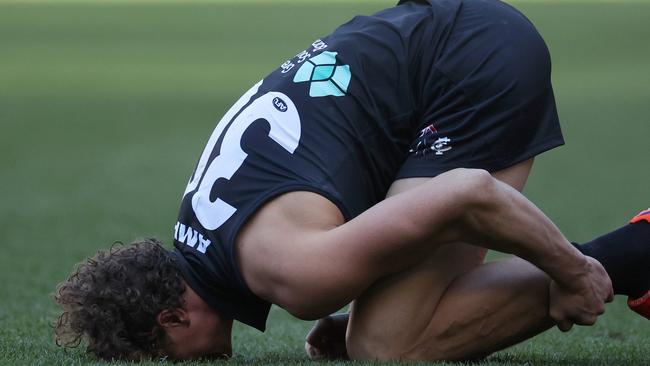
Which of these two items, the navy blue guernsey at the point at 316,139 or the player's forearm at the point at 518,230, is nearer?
the player's forearm at the point at 518,230

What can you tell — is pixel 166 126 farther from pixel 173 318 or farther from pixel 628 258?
pixel 628 258

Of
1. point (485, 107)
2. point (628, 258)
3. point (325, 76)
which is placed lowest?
point (628, 258)

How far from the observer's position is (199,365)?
143 inches

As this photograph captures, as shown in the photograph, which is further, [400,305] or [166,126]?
[166,126]

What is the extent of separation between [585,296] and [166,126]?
1034cm

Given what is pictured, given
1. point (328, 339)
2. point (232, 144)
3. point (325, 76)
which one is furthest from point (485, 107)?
point (328, 339)

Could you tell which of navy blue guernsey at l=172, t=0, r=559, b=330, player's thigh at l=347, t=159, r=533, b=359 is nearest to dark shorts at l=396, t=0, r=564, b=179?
navy blue guernsey at l=172, t=0, r=559, b=330

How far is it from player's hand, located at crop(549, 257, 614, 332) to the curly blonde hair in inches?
44.2

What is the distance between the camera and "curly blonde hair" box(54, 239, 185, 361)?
12.1ft

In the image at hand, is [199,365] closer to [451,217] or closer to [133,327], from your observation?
[133,327]

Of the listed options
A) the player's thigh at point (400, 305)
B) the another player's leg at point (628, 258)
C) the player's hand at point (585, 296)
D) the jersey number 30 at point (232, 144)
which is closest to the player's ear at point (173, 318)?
the jersey number 30 at point (232, 144)

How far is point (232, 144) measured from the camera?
12.4 feet

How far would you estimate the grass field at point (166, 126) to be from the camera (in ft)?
16.7

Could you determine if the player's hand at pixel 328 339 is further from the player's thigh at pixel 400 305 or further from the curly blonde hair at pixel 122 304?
the curly blonde hair at pixel 122 304
